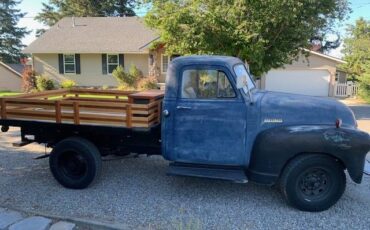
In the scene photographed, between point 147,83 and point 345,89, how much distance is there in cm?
1385

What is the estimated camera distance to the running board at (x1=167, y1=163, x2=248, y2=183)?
196 inches

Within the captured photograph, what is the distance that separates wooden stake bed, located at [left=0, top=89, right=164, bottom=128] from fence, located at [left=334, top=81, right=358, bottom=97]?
21604 mm

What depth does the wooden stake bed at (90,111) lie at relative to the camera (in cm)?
532

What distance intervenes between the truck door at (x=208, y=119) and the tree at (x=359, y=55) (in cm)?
1894

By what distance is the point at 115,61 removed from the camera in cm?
2477

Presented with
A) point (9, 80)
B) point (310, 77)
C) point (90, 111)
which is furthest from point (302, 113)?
point (9, 80)

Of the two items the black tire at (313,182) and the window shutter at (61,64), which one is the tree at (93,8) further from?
the black tire at (313,182)

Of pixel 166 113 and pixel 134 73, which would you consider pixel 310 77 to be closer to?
pixel 134 73

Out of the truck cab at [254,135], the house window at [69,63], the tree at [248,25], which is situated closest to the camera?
the truck cab at [254,135]

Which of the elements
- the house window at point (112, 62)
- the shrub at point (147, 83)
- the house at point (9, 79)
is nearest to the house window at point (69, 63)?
the house window at point (112, 62)

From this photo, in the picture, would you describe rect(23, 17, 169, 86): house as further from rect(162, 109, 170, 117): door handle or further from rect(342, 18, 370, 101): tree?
rect(162, 109, 170, 117): door handle

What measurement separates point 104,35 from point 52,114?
825 inches

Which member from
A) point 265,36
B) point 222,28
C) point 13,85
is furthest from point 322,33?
point 13,85

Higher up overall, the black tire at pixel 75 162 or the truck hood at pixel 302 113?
the truck hood at pixel 302 113
